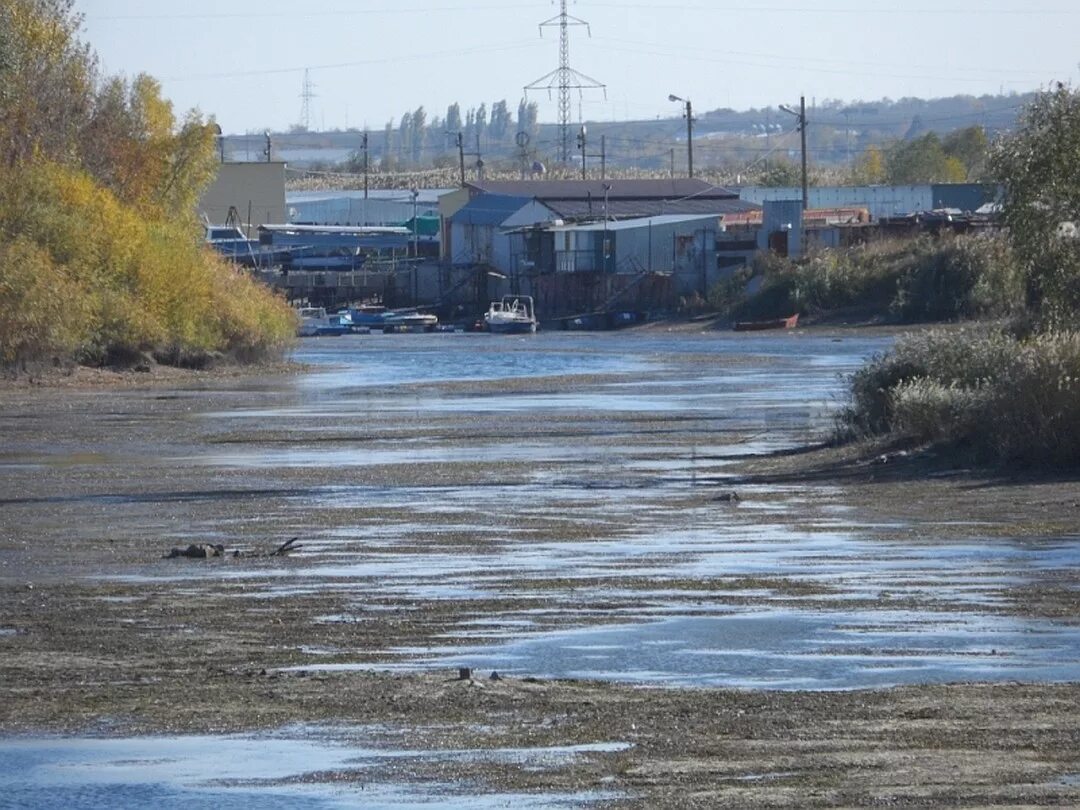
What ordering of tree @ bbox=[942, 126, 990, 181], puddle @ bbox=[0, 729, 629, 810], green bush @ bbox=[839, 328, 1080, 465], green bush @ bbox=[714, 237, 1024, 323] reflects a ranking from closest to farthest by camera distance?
puddle @ bbox=[0, 729, 629, 810] < green bush @ bbox=[839, 328, 1080, 465] < green bush @ bbox=[714, 237, 1024, 323] < tree @ bbox=[942, 126, 990, 181]

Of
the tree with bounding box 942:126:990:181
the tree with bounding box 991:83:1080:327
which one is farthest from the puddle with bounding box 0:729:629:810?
the tree with bounding box 942:126:990:181

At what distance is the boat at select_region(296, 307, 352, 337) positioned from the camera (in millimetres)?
93688

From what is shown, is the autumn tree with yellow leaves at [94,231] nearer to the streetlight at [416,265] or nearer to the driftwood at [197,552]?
the driftwood at [197,552]

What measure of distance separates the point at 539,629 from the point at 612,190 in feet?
336

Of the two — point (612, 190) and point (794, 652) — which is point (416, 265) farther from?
point (794, 652)

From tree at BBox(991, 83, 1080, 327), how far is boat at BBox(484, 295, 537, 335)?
62130 mm

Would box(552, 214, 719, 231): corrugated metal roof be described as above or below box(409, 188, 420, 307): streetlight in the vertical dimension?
above

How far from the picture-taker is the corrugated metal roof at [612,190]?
11344 centimetres

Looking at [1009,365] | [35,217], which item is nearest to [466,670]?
[1009,365]

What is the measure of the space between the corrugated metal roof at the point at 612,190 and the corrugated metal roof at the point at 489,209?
124 cm

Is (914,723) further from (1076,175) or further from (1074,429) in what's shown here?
(1076,175)

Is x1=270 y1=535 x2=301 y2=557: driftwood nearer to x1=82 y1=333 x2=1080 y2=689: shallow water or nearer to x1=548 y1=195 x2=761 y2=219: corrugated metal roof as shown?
x1=82 y1=333 x2=1080 y2=689: shallow water

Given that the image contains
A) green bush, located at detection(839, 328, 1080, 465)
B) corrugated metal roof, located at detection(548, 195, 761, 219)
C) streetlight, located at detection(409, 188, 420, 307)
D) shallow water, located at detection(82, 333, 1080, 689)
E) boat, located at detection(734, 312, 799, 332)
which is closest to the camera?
shallow water, located at detection(82, 333, 1080, 689)

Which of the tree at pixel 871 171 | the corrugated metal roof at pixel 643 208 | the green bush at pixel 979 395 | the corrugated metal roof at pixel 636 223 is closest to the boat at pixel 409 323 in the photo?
the corrugated metal roof at pixel 636 223
